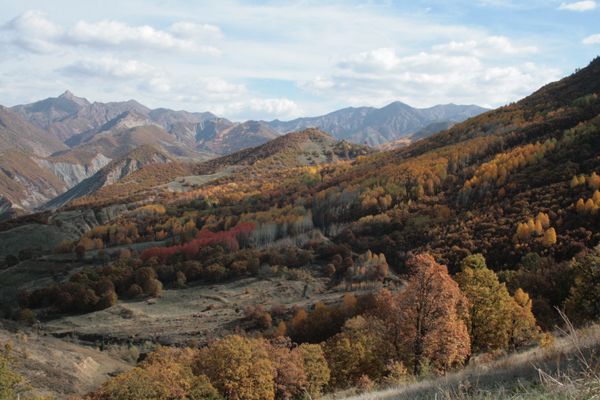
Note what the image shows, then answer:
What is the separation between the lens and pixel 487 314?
3634 centimetres

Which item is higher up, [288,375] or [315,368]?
[288,375]

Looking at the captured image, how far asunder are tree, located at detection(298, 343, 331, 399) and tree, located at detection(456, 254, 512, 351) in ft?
39.4

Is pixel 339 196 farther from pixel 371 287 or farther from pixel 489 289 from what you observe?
pixel 489 289

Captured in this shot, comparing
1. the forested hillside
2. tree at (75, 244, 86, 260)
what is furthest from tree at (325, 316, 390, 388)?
tree at (75, 244, 86, 260)

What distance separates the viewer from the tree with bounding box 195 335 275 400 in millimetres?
36162

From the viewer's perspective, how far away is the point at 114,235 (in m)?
144

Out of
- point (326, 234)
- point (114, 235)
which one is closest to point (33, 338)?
point (326, 234)

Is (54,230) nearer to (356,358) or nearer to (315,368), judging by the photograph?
(315,368)

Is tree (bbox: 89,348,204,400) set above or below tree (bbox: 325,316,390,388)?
above

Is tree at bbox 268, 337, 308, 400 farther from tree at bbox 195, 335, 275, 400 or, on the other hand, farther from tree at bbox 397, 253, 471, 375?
tree at bbox 397, 253, 471, 375

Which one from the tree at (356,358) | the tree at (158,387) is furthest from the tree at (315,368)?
the tree at (158,387)

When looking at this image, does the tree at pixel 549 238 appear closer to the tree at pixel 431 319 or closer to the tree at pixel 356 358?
the tree at pixel 356 358

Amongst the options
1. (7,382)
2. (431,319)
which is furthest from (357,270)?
(7,382)

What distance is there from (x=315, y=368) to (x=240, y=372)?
6904mm
